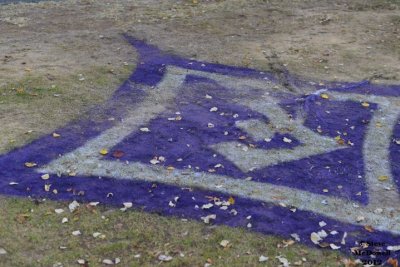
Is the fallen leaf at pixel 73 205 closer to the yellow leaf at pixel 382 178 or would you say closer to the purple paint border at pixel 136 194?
the purple paint border at pixel 136 194

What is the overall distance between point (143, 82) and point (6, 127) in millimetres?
2801

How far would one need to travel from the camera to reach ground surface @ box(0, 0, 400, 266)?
5590 mm

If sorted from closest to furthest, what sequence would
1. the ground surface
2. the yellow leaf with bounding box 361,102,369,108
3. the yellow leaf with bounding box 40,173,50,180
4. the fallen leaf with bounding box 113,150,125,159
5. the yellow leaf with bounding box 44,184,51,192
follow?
the ground surface → the yellow leaf with bounding box 44,184,51,192 → the yellow leaf with bounding box 40,173,50,180 → the fallen leaf with bounding box 113,150,125,159 → the yellow leaf with bounding box 361,102,369,108

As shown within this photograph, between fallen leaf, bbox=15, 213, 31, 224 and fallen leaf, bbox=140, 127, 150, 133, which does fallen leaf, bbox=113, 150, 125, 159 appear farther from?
fallen leaf, bbox=15, 213, 31, 224

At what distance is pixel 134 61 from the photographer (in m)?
10.8

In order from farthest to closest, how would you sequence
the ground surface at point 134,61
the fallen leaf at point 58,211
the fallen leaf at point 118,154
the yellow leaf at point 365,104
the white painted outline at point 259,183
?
the yellow leaf at point 365,104 < the fallen leaf at point 118,154 < the white painted outline at point 259,183 < the fallen leaf at point 58,211 < the ground surface at point 134,61

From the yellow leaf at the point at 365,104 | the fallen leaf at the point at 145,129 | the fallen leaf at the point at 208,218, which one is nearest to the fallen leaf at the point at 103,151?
the fallen leaf at the point at 145,129

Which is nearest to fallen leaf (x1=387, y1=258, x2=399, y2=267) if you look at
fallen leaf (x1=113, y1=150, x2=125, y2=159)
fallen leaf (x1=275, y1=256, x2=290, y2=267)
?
fallen leaf (x1=275, y1=256, x2=290, y2=267)

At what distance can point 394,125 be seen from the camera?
8.52 m

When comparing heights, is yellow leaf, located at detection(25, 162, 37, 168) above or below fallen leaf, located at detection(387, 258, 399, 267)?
above

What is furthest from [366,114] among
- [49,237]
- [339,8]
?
[339,8]

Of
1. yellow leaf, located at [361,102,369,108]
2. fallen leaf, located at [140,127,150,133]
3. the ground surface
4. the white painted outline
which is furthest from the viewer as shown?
yellow leaf, located at [361,102,369,108]

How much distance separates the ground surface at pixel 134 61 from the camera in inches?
220

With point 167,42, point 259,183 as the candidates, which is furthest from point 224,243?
point 167,42
